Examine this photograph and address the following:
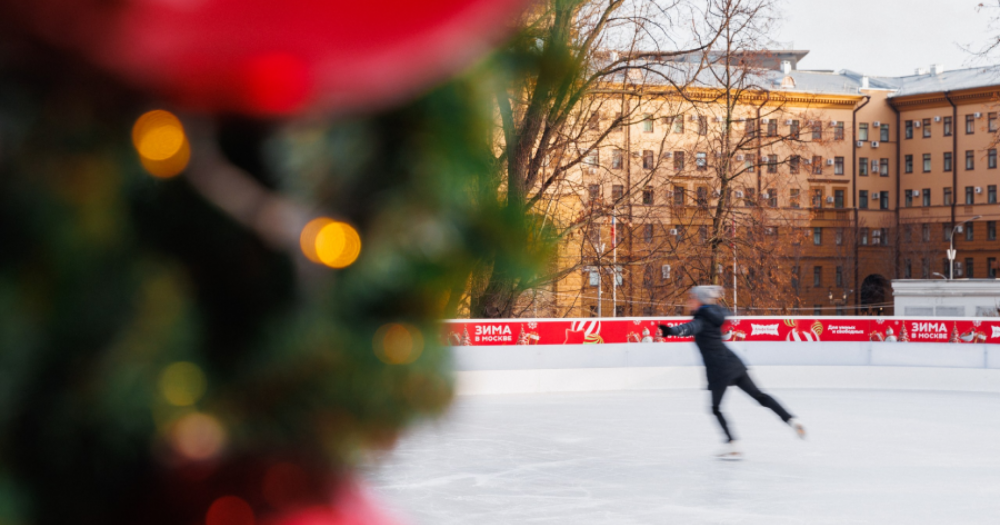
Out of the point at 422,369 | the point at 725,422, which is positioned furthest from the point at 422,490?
the point at 422,369

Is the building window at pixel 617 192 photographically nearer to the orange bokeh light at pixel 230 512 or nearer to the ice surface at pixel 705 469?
the ice surface at pixel 705 469

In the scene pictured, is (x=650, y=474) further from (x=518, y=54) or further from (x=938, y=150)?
(x=938, y=150)

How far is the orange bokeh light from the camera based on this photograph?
68cm

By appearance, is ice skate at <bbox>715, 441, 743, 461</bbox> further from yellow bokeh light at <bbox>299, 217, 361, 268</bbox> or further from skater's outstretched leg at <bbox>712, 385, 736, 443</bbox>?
yellow bokeh light at <bbox>299, 217, 361, 268</bbox>

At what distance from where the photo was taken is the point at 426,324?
2.56 feet

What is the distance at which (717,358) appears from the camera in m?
9.33

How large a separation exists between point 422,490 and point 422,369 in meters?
6.72

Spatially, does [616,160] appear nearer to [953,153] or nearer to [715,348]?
[715,348]

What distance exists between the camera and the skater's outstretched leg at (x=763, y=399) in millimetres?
9125

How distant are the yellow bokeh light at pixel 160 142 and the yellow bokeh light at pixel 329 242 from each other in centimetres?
10

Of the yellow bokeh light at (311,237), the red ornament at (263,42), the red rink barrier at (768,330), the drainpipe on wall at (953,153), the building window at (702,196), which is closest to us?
the red ornament at (263,42)

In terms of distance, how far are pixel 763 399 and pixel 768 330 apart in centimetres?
1041

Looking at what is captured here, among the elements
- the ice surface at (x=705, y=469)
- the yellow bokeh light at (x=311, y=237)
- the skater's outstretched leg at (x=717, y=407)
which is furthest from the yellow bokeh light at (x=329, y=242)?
the skater's outstretched leg at (x=717, y=407)

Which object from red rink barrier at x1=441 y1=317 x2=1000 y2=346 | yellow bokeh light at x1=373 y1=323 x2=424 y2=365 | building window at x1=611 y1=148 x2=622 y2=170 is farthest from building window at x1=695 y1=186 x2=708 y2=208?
yellow bokeh light at x1=373 y1=323 x2=424 y2=365
